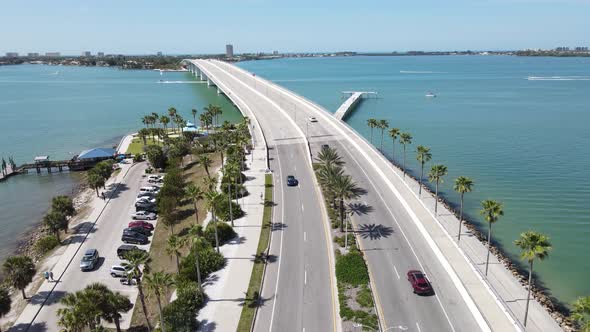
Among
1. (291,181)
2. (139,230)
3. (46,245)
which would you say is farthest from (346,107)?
(46,245)

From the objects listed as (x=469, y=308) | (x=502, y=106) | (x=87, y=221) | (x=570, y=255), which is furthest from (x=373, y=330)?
(x=502, y=106)

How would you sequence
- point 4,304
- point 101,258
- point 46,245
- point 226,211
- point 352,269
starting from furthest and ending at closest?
point 226,211, point 46,245, point 101,258, point 352,269, point 4,304

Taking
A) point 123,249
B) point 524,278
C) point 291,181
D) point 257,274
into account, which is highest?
point 291,181

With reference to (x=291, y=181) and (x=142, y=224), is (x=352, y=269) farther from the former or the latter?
(x=142, y=224)

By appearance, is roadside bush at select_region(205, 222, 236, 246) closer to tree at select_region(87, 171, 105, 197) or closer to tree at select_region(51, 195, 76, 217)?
tree at select_region(51, 195, 76, 217)

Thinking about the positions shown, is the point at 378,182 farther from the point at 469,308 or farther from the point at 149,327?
the point at 149,327

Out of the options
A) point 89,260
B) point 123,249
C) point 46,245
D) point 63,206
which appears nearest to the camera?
point 89,260
